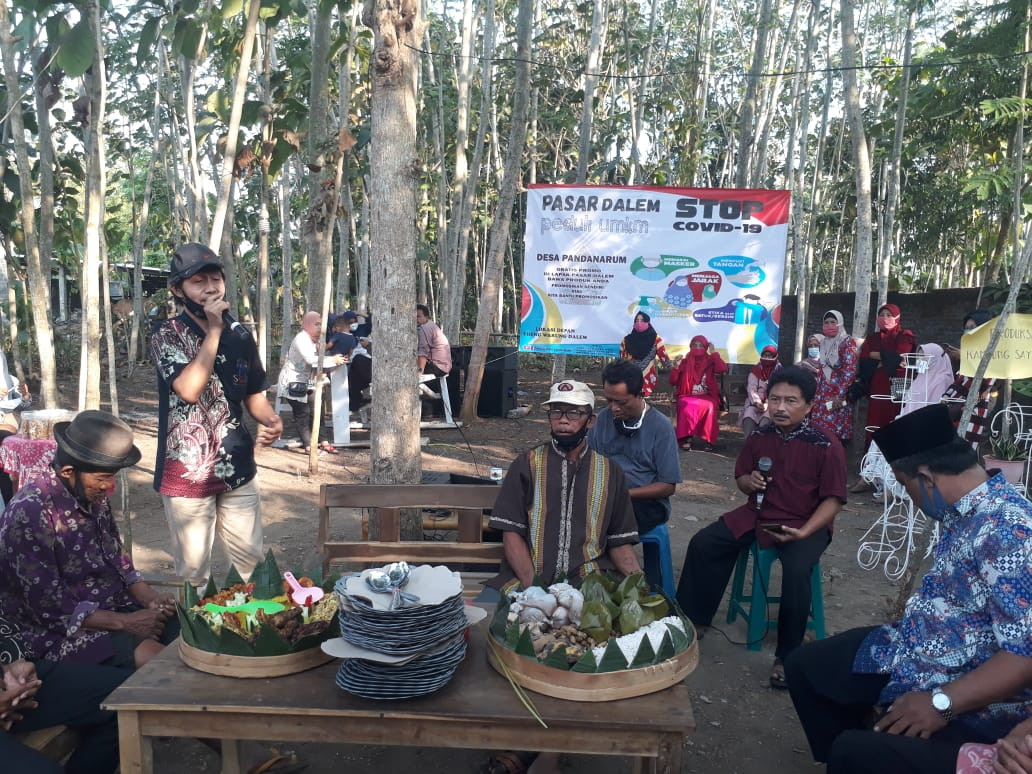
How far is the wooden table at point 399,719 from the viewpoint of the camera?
→ 2.10 metres

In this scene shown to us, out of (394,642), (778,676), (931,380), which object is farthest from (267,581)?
(931,380)

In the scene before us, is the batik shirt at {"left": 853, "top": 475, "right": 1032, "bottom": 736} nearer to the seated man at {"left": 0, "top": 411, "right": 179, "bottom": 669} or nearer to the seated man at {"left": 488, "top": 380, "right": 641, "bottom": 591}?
the seated man at {"left": 488, "top": 380, "right": 641, "bottom": 591}

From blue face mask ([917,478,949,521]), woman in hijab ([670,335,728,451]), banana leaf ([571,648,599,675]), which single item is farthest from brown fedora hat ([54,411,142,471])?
woman in hijab ([670,335,728,451])

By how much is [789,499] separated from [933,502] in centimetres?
147

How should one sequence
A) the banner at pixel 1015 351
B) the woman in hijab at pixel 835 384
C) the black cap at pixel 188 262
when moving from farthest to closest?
the woman in hijab at pixel 835 384 → the banner at pixel 1015 351 → the black cap at pixel 188 262

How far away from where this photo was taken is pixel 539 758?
2838 mm

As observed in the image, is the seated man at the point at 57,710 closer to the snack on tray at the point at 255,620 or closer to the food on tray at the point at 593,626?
the snack on tray at the point at 255,620

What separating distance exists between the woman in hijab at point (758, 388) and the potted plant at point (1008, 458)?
9.99ft

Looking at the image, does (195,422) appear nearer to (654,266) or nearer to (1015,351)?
(1015,351)

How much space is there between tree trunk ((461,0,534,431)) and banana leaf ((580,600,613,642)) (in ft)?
24.2

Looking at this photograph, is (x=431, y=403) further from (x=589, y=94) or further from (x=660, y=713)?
(x=660, y=713)

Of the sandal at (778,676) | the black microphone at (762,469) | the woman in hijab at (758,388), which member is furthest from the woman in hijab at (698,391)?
the sandal at (778,676)

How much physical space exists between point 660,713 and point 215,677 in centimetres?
126

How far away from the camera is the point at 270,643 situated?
89.8 inches
